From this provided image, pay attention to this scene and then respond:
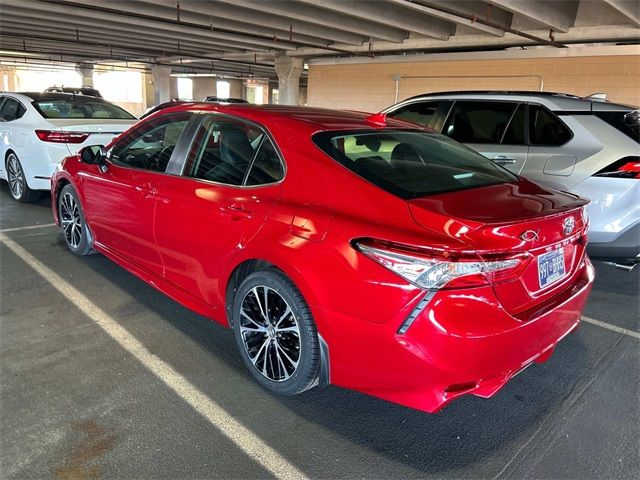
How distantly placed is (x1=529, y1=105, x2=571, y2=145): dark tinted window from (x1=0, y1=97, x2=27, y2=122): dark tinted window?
6.13 m

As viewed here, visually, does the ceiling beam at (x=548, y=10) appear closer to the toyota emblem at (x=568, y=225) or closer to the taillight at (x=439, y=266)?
the toyota emblem at (x=568, y=225)

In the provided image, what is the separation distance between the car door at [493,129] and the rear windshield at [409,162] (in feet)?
6.11

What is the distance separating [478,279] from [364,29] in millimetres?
12671

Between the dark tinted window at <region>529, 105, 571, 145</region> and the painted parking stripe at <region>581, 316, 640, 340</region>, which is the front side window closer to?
the painted parking stripe at <region>581, 316, 640, 340</region>

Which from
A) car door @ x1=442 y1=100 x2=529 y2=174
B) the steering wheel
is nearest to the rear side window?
car door @ x1=442 y1=100 x2=529 y2=174

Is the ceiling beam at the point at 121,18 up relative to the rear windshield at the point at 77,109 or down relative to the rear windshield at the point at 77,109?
up

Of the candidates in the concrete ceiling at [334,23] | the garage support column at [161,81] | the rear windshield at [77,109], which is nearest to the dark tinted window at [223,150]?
the rear windshield at [77,109]

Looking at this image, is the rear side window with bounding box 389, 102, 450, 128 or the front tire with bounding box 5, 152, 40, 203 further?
the front tire with bounding box 5, 152, 40, 203

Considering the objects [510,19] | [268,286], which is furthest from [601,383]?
[510,19]

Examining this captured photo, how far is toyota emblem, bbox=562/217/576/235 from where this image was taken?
2.35m

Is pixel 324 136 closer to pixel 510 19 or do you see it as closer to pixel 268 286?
pixel 268 286

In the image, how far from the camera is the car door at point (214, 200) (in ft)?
8.68

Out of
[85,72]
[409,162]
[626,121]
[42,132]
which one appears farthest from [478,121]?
[85,72]

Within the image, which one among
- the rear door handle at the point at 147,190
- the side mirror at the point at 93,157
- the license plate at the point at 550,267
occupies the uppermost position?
the side mirror at the point at 93,157
